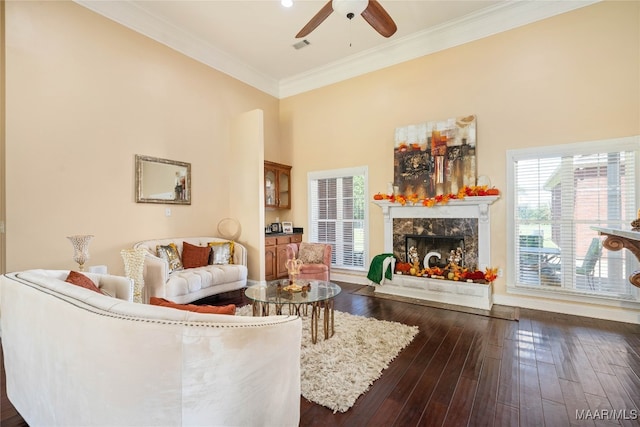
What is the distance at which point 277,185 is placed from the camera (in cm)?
600

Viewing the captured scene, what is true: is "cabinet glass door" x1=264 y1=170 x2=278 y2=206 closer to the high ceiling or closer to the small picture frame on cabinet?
the small picture frame on cabinet

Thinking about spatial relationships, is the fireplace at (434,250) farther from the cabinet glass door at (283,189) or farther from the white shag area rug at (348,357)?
the cabinet glass door at (283,189)

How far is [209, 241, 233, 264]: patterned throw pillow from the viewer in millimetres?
4457

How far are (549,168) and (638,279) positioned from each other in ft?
6.19

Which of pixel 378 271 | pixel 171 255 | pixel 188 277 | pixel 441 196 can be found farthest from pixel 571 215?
pixel 171 255

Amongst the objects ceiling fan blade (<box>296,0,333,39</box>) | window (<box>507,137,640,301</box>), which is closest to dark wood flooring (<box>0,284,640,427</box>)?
window (<box>507,137,640,301</box>)

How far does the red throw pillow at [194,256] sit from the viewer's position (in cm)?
423

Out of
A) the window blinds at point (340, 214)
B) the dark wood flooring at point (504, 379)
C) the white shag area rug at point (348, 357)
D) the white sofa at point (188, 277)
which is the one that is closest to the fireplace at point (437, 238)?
the window blinds at point (340, 214)

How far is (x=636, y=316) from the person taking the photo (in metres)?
3.35

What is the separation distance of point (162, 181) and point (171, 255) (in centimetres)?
116

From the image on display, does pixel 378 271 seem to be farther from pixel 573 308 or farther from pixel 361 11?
pixel 361 11

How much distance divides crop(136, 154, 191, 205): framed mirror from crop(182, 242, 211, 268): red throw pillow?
784 millimetres

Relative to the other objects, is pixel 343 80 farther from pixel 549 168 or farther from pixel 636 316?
pixel 636 316

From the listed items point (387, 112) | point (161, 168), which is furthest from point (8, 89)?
point (387, 112)
